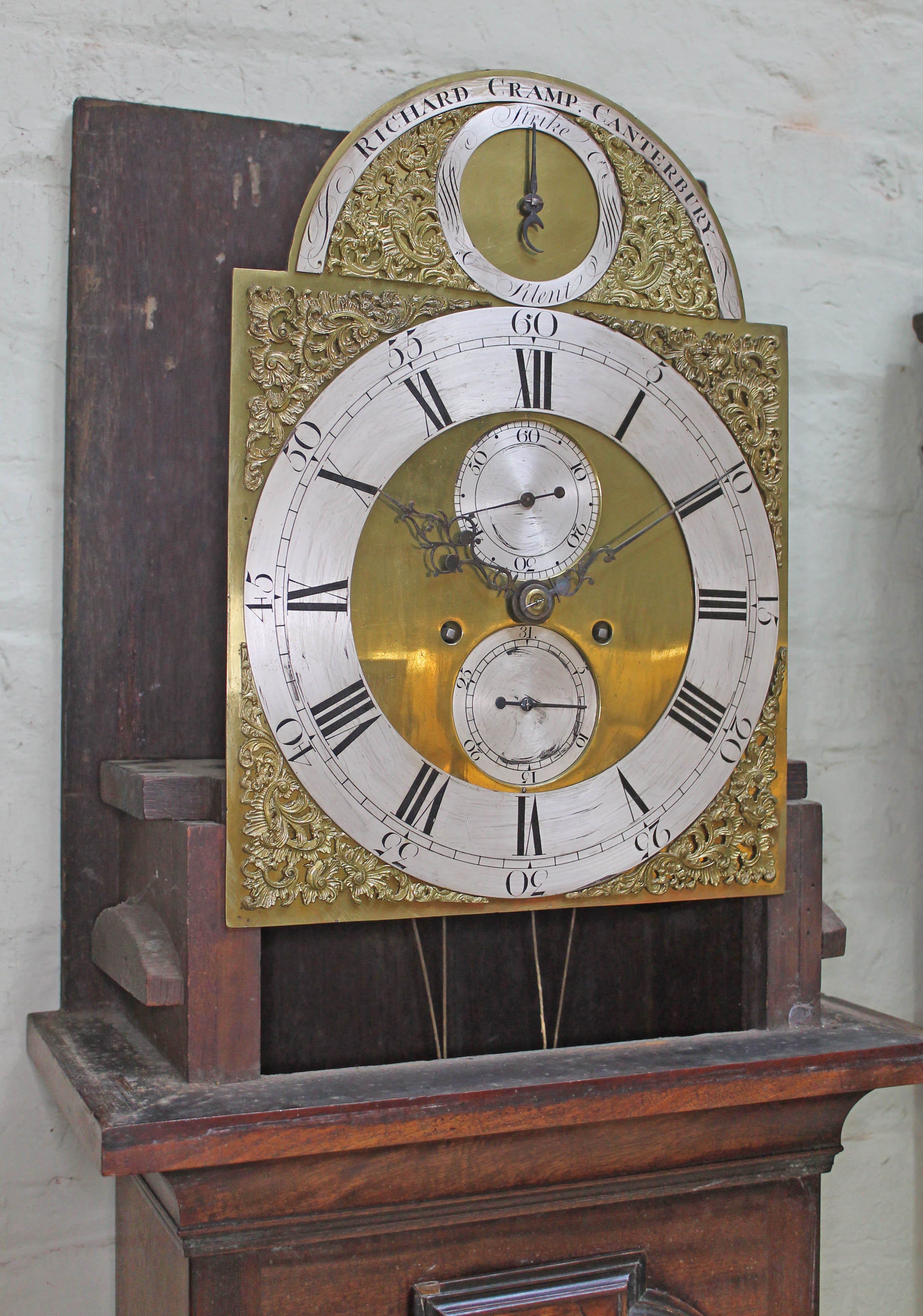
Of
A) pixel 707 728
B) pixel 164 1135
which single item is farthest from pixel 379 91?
pixel 164 1135

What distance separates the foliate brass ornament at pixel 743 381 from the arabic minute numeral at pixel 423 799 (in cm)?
38

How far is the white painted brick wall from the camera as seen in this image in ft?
4.37

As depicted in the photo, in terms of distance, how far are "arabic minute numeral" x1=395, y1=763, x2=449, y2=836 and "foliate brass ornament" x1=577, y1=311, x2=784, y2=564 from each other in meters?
0.38

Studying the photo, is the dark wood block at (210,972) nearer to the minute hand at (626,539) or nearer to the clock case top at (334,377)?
the clock case top at (334,377)

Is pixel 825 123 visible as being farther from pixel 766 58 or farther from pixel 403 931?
pixel 403 931

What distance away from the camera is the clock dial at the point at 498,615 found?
1.03 m

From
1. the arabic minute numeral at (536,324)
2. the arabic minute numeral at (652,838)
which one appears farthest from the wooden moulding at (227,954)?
the arabic minute numeral at (536,324)

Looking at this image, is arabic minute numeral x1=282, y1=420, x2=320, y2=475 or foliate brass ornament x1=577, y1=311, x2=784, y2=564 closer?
arabic minute numeral x1=282, y1=420, x2=320, y2=475

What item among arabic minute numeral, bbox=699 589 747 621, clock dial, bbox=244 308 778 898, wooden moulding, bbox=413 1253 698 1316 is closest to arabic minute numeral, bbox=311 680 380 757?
clock dial, bbox=244 308 778 898

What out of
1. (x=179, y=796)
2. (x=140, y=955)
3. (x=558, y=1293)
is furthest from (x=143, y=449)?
(x=558, y=1293)

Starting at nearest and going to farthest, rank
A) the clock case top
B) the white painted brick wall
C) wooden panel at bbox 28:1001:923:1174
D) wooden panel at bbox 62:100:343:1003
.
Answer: wooden panel at bbox 28:1001:923:1174, the clock case top, wooden panel at bbox 62:100:343:1003, the white painted brick wall

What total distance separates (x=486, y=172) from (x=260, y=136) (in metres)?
0.31

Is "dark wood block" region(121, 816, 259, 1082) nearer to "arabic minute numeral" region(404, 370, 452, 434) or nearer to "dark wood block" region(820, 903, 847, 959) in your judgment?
"arabic minute numeral" region(404, 370, 452, 434)

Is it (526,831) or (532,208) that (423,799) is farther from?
(532,208)
